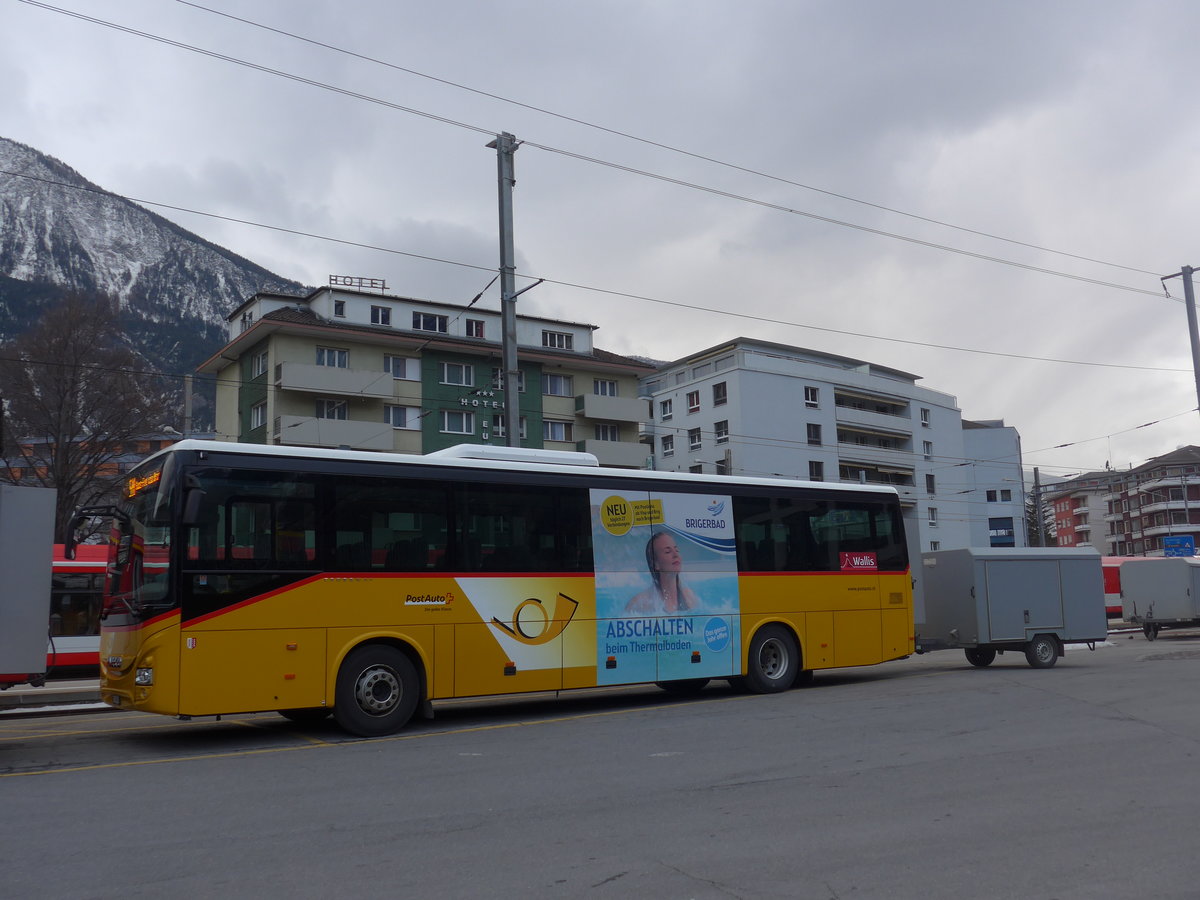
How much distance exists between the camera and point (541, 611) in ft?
46.0

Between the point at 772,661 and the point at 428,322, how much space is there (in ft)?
129

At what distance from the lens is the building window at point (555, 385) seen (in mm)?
55219

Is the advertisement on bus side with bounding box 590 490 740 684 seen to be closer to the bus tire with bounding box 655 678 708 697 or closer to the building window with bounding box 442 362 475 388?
the bus tire with bounding box 655 678 708 697

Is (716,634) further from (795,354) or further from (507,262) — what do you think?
(795,354)

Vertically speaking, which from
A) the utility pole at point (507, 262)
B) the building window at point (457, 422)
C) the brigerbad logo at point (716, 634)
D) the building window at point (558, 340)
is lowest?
the brigerbad logo at point (716, 634)

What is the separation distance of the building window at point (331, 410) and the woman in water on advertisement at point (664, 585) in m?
34.2

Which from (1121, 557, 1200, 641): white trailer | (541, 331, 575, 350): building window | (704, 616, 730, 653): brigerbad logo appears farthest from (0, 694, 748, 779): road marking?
(541, 331, 575, 350): building window

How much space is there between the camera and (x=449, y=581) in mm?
13219

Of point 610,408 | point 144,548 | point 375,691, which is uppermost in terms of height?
point 610,408

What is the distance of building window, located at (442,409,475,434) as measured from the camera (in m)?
50.7

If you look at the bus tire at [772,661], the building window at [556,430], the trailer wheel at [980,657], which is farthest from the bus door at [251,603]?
the building window at [556,430]

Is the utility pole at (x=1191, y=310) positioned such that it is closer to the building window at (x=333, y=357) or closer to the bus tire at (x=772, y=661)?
the bus tire at (x=772, y=661)

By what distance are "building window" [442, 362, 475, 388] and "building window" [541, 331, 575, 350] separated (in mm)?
5944

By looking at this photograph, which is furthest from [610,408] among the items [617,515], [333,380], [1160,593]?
[617,515]
